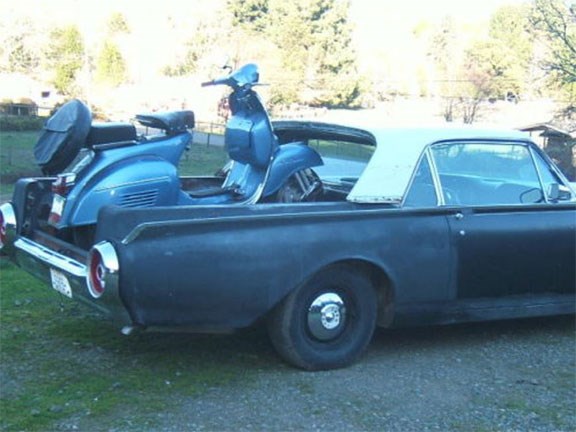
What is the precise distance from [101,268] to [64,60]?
160ft

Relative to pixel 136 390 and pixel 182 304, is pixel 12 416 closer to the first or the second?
pixel 136 390

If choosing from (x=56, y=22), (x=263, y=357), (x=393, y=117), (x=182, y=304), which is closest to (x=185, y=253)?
(x=182, y=304)

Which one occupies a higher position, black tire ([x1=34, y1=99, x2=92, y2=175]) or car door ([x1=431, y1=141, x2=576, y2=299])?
black tire ([x1=34, y1=99, x2=92, y2=175])

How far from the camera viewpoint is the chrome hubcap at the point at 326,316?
495 cm

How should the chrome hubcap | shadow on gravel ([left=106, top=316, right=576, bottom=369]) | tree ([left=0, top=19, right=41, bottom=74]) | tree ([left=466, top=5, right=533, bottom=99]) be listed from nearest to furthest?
the chrome hubcap < shadow on gravel ([left=106, top=316, right=576, bottom=369]) < tree ([left=0, top=19, right=41, bottom=74]) < tree ([left=466, top=5, right=533, bottom=99])

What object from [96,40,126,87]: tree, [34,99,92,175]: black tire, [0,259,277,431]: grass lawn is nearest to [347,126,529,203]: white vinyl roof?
[0,259,277,431]: grass lawn

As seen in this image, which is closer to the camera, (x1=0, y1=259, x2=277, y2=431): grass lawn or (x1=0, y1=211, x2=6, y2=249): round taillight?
(x1=0, y1=259, x2=277, y2=431): grass lawn

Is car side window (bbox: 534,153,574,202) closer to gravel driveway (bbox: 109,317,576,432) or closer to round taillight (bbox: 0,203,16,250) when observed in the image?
gravel driveway (bbox: 109,317,576,432)

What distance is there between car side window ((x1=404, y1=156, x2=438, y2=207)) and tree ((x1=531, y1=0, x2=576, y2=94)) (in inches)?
422

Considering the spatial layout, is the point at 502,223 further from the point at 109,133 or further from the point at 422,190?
the point at 109,133

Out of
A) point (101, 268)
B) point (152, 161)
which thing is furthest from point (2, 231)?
point (101, 268)

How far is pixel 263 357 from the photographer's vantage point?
5.26 meters

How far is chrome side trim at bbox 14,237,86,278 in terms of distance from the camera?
15.7 feet

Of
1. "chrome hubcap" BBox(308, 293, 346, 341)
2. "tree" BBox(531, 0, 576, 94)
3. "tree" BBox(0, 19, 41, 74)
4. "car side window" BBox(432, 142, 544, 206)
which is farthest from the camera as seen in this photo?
"tree" BBox(0, 19, 41, 74)
